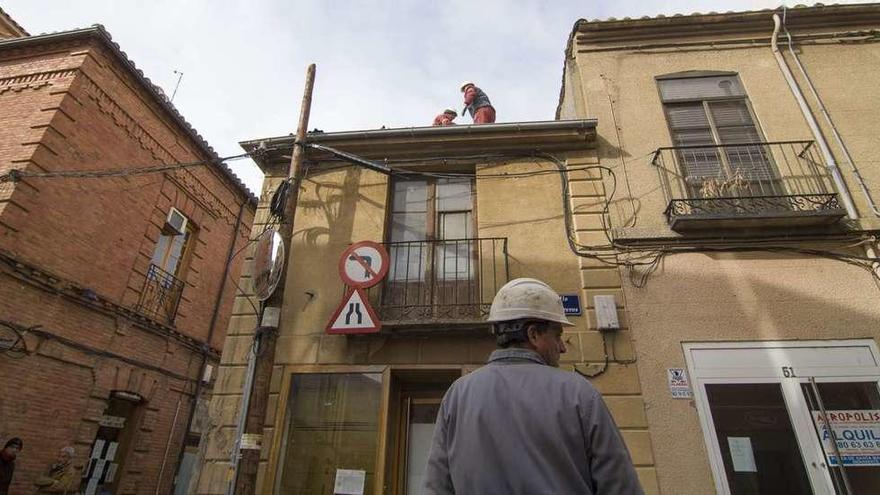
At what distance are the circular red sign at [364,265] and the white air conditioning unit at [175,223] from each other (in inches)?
317

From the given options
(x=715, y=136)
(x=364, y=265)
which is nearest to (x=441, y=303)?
(x=364, y=265)

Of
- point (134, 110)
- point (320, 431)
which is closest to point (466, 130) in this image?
point (320, 431)

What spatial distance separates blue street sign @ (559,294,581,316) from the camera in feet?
17.7

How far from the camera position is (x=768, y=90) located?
6.75 metres

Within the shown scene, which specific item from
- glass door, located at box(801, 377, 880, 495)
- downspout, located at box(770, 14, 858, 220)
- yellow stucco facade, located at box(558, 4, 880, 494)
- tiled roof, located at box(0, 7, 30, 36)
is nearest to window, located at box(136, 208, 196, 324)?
tiled roof, located at box(0, 7, 30, 36)

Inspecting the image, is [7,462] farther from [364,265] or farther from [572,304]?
[572,304]

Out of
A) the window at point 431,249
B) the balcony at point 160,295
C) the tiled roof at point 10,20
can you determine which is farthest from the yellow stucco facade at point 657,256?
the tiled roof at point 10,20

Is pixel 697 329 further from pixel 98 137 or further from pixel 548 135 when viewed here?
pixel 98 137

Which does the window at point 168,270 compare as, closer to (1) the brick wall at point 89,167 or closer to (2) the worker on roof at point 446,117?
(1) the brick wall at point 89,167

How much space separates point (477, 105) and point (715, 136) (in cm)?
392

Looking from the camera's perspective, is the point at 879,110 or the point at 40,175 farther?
the point at 40,175

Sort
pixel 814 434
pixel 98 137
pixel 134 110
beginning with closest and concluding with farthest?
pixel 814 434
pixel 98 137
pixel 134 110

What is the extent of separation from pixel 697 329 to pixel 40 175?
34.1ft

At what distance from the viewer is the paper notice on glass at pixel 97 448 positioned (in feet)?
29.8
